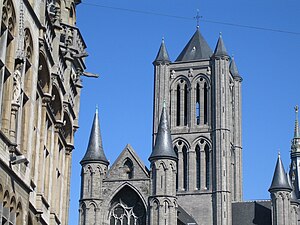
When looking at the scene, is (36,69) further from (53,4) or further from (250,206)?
(250,206)

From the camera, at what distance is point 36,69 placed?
64.6 feet

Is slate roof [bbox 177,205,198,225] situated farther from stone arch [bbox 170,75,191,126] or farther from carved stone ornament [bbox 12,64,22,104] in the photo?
carved stone ornament [bbox 12,64,22,104]

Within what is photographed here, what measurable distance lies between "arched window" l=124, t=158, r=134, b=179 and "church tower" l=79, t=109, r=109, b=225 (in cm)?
171

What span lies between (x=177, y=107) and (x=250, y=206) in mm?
13198

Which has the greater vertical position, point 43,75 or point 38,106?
point 43,75

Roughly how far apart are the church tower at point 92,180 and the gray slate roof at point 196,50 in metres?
22.2

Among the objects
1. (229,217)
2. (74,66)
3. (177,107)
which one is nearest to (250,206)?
(229,217)

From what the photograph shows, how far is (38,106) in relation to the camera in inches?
821

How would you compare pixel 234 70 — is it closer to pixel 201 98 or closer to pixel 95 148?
pixel 201 98

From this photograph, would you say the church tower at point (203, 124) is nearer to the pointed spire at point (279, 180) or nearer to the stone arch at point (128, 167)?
the pointed spire at point (279, 180)

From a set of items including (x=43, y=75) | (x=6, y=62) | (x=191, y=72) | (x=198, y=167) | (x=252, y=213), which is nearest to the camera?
(x=6, y=62)

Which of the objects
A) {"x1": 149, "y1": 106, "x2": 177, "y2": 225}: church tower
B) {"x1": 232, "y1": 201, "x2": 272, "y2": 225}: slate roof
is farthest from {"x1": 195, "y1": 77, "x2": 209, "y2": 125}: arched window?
{"x1": 149, "y1": 106, "x2": 177, "y2": 225}: church tower

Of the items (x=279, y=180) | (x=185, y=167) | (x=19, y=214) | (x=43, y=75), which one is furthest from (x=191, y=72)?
(x=19, y=214)

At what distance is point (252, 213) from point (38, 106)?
218 ft
